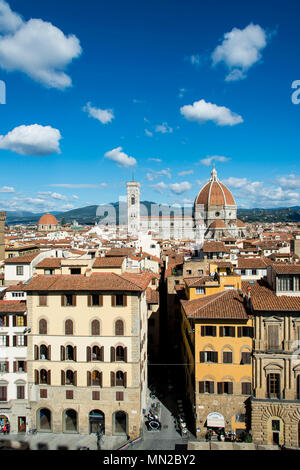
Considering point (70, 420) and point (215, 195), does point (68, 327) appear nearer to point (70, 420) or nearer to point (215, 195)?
point (70, 420)

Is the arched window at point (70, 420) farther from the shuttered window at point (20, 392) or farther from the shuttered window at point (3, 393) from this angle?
the shuttered window at point (3, 393)

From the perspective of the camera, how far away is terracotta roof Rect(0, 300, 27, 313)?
23369 mm

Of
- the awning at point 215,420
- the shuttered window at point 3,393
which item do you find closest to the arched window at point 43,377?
the shuttered window at point 3,393

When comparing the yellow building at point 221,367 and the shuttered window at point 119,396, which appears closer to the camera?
the yellow building at point 221,367

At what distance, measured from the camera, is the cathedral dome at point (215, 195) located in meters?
125

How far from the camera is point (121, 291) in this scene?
2258 cm

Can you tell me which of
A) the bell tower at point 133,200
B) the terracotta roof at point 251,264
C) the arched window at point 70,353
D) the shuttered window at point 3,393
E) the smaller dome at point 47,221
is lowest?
the shuttered window at point 3,393

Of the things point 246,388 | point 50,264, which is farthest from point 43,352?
point 246,388

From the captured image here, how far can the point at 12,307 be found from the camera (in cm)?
2388

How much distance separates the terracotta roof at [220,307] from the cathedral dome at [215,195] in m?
103
